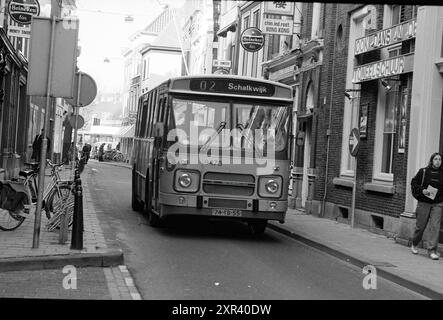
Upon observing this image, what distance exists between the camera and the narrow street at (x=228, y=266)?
8031 millimetres

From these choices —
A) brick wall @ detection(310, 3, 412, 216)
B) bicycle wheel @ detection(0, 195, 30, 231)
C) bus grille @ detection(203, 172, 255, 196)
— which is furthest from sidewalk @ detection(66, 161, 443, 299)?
bicycle wheel @ detection(0, 195, 30, 231)

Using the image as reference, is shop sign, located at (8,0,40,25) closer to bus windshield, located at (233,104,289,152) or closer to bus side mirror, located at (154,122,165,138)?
bus side mirror, located at (154,122,165,138)

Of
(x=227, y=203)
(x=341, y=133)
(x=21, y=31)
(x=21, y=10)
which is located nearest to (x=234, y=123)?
(x=227, y=203)

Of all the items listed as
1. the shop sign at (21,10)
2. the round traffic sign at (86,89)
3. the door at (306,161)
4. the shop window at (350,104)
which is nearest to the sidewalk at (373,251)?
the shop window at (350,104)

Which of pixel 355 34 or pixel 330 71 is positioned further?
pixel 330 71

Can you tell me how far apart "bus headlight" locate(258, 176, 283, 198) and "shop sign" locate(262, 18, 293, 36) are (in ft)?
31.6

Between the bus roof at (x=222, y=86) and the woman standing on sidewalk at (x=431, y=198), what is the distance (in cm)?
303

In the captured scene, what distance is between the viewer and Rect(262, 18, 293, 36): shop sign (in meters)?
21.3

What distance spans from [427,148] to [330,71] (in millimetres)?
6113

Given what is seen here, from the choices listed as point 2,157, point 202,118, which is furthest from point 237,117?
point 2,157

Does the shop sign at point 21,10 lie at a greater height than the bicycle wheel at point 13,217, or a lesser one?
greater

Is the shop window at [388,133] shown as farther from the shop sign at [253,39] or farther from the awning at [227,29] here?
the awning at [227,29]

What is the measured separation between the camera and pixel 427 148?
1320 cm

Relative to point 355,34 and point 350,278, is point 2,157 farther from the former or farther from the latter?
point 350,278
